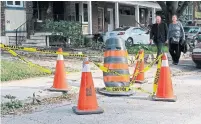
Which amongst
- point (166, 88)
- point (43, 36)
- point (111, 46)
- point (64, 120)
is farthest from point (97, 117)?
point (43, 36)

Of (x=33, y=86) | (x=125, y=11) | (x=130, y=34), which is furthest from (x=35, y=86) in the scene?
(x=125, y=11)

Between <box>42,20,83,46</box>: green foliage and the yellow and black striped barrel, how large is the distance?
1187 cm

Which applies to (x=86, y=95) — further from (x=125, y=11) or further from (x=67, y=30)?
(x=125, y=11)

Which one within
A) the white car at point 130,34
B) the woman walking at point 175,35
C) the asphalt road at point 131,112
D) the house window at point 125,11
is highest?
the house window at point 125,11

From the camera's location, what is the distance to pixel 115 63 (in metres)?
8.88

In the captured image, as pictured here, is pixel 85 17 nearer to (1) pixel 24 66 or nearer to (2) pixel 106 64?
(1) pixel 24 66

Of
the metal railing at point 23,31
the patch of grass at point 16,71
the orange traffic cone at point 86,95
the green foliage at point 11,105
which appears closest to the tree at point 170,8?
the metal railing at point 23,31

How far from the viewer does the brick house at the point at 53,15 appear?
74.4ft

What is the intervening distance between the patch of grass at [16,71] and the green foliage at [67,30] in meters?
8.22

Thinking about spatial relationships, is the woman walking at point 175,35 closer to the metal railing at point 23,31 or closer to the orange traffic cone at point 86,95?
the orange traffic cone at point 86,95

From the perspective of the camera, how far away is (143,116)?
674 centimetres

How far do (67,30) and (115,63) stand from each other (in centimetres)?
1207

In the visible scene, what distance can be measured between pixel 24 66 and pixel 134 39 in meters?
14.6

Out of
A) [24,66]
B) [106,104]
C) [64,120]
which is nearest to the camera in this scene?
[64,120]
